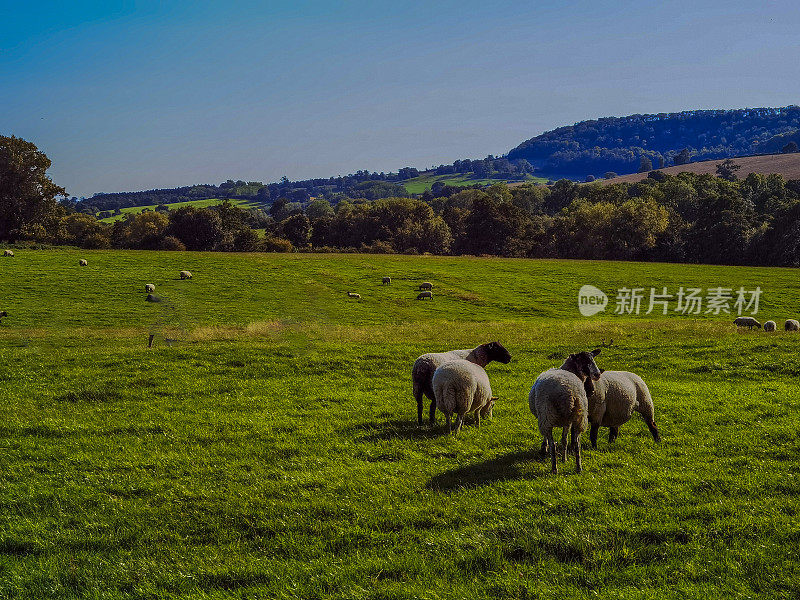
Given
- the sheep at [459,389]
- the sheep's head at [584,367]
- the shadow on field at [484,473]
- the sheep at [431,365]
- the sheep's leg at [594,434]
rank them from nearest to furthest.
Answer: the shadow on field at [484,473], the sheep's head at [584,367], the sheep's leg at [594,434], the sheep at [459,389], the sheep at [431,365]

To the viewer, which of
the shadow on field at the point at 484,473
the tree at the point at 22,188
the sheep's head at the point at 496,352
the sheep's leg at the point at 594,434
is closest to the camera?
the shadow on field at the point at 484,473

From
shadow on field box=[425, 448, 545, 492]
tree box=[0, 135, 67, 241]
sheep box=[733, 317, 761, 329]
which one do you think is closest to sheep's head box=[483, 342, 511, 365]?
shadow on field box=[425, 448, 545, 492]

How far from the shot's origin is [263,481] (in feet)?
38.2

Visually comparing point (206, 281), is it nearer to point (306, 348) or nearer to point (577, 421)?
point (306, 348)

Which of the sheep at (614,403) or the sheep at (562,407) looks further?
the sheep at (614,403)

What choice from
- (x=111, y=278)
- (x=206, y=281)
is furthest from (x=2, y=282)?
(x=206, y=281)

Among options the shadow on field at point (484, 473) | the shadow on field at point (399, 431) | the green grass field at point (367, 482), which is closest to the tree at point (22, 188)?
the green grass field at point (367, 482)

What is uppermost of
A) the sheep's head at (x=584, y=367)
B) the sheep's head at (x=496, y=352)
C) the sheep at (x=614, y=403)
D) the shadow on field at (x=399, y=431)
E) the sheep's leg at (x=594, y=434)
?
the sheep's head at (x=584, y=367)

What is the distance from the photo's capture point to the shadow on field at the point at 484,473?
11164 mm

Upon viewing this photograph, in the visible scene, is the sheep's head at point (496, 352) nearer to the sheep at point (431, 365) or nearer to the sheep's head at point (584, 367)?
the sheep at point (431, 365)

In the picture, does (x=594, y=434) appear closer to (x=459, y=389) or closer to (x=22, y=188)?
(x=459, y=389)

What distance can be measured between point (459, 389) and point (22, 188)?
283 feet

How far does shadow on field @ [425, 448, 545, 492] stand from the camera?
36.6 feet

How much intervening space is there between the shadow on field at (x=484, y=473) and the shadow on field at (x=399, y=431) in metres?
2.19
